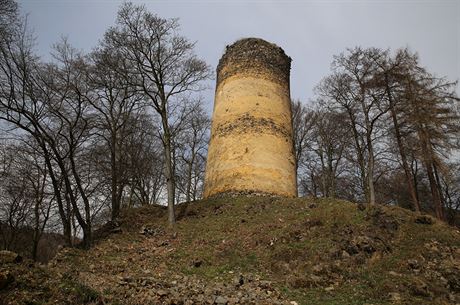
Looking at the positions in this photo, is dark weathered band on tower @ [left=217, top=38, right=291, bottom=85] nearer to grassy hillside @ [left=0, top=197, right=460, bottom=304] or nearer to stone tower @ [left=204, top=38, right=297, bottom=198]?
stone tower @ [left=204, top=38, right=297, bottom=198]

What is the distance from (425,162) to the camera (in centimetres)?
1571

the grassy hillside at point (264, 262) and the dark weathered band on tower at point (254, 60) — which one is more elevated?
the dark weathered band on tower at point (254, 60)

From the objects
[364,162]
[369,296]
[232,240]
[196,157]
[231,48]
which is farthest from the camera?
[196,157]

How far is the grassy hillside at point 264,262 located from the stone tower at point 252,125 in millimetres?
1605

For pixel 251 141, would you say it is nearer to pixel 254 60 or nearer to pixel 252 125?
pixel 252 125

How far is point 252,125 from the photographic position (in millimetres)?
17016

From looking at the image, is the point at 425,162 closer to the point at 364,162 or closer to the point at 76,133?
the point at 364,162

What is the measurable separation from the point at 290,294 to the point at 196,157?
18.8 meters

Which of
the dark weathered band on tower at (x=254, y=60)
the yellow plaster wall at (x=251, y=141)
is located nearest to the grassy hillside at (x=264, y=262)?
the yellow plaster wall at (x=251, y=141)

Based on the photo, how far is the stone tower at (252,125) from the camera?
1630 cm

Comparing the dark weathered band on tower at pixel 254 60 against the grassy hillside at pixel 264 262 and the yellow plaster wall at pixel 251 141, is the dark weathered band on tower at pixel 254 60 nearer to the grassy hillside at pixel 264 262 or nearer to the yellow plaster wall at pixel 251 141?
the yellow plaster wall at pixel 251 141

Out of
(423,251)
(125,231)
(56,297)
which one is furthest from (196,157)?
(56,297)

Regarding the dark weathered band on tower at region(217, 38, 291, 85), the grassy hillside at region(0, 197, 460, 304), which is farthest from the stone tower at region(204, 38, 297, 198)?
the grassy hillside at region(0, 197, 460, 304)

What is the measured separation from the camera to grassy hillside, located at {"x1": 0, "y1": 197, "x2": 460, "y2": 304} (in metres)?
8.03
